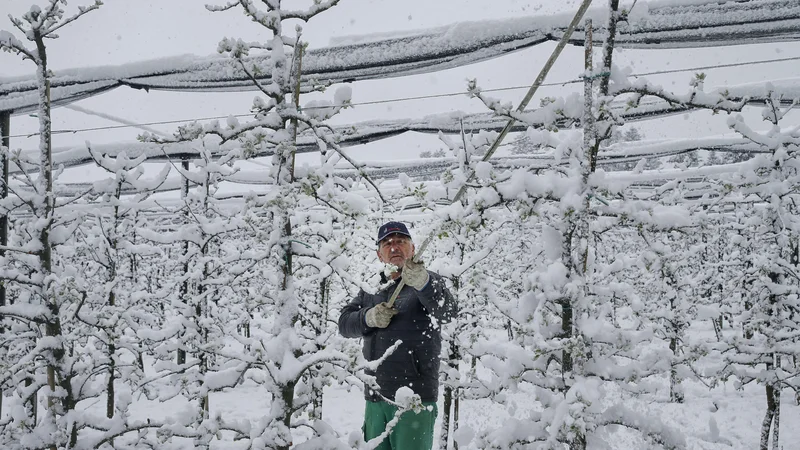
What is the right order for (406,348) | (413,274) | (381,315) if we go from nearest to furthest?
(413,274) → (381,315) → (406,348)

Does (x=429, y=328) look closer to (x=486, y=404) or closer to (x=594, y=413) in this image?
(x=594, y=413)

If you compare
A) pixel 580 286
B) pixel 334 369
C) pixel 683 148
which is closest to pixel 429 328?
pixel 334 369

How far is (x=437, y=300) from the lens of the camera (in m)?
3.49

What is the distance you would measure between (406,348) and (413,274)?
2.78 ft

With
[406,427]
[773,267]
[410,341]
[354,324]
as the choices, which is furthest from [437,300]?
[773,267]

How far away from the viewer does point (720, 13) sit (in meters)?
3.41

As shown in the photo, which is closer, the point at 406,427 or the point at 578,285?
the point at 578,285

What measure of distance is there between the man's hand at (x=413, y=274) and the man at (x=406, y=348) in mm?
277

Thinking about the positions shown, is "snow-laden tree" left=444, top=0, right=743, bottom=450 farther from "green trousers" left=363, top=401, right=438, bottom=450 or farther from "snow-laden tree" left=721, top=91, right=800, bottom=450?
"snow-laden tree" left=721, top=91, right=800, bottom=450

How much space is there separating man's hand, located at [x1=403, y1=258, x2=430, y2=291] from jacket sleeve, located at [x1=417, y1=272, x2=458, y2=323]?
286 millimetres

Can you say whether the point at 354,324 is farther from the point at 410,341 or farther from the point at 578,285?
the point at 578,285

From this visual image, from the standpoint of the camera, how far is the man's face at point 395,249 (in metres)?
3.86

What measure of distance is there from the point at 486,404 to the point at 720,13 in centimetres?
1165

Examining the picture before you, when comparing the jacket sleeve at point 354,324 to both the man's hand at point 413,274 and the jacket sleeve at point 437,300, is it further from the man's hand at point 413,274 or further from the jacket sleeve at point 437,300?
the man's hand at point 413,274
